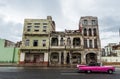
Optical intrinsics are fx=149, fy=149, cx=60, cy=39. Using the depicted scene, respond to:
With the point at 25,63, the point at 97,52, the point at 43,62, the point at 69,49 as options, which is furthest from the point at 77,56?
the point at 25,63

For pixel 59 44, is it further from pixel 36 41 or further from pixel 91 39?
pixel 91 39

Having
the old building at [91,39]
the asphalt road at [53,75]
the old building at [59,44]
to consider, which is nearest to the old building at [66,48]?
the old building at [59,44]

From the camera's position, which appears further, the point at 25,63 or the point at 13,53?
the point at 13,53

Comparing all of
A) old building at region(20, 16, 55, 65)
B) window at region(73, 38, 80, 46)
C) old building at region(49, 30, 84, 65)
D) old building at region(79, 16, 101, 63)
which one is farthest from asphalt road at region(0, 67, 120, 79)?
window at region(73, 38, 80, 46)

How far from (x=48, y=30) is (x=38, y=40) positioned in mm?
4305

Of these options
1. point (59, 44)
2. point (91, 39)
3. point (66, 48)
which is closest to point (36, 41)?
point (59, 44)

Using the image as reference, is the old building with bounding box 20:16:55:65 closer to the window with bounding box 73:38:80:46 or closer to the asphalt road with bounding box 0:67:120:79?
the window with bounding box 73:38:80:46

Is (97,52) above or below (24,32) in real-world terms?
below

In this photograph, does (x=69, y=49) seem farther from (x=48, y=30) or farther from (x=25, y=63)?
(x=25, y=63)

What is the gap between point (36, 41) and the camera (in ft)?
149

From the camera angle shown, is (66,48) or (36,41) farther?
(36,41)

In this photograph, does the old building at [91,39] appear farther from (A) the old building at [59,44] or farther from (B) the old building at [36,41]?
(B) the old building at [36,41]

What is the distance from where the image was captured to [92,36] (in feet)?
150

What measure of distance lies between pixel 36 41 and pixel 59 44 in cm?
707
